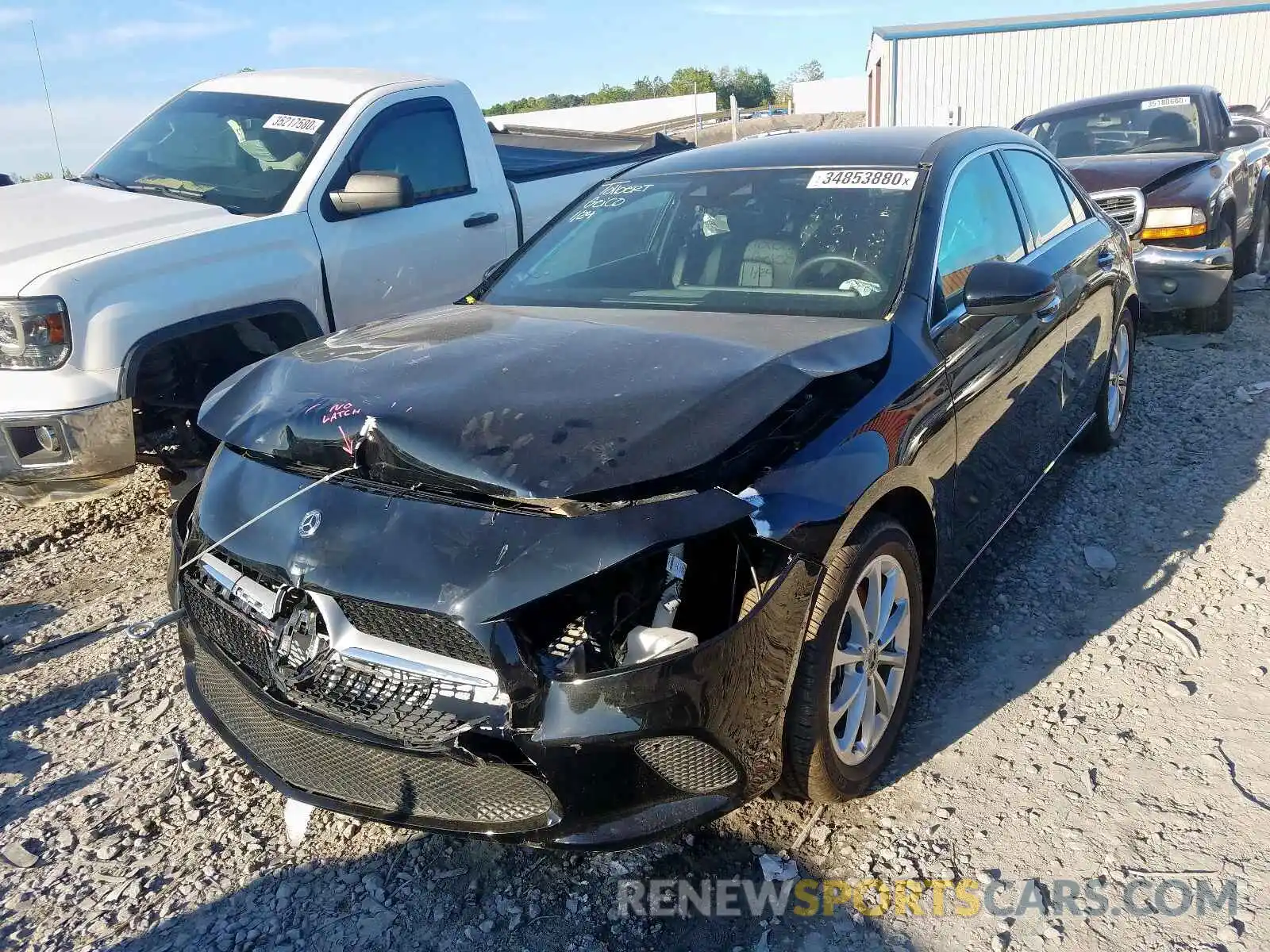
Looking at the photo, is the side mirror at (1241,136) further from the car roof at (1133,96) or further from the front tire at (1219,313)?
the front tire at (1219,313)

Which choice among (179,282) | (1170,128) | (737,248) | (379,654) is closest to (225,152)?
(179,282)

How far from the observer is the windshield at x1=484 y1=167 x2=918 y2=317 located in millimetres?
3168

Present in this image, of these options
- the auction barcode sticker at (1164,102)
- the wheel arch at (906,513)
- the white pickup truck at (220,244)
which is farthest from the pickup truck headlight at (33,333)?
the auction barcode sticker at (1164,102)

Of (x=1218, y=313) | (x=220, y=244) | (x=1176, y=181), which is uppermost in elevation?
(x=220, y=244)

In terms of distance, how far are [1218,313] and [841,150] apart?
4710 millimetres

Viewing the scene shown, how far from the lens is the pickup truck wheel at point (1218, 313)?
6.81 meters

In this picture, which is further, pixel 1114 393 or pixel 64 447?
pixel 1114 393

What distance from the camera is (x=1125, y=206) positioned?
5.82 meters

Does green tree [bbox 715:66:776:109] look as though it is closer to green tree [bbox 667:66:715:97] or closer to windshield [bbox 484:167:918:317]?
green tree [bbox 667:66:715:97]

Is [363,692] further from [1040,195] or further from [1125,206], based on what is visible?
[1125,206]

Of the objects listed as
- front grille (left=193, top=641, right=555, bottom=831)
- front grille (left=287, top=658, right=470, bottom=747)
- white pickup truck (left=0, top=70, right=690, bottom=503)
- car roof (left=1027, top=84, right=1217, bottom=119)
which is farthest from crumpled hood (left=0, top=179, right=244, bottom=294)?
car roof (left=1027, top=84, right=1217, bottom=119)

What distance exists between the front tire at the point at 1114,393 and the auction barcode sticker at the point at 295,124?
4.09 metres

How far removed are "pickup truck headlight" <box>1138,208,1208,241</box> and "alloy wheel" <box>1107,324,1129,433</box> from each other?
1804 mm

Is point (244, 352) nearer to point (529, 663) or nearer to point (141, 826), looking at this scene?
point (141, 826)
